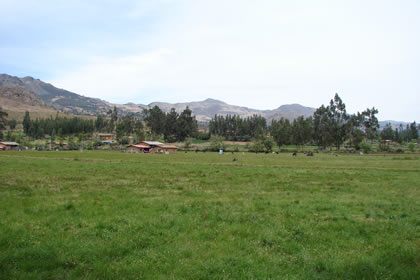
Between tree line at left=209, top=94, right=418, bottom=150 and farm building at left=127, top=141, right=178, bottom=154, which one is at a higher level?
tree line at left=209, top=94, right=418, bottom=150

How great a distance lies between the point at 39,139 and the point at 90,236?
698ft

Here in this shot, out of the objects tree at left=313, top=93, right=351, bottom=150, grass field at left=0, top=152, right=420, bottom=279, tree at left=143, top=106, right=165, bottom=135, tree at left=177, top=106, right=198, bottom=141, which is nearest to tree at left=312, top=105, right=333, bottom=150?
tree at left=313, top=93, right=351, bottom=150

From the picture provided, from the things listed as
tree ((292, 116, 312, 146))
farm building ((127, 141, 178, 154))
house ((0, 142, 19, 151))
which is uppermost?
tree ((292, 116, 312, 146))

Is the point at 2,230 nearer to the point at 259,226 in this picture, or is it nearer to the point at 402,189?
the point at 259,226

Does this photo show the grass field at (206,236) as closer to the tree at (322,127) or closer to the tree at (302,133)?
the tree at (322,127)

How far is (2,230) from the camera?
34.9 feet

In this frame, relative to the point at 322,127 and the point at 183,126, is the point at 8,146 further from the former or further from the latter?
the point at 322,127

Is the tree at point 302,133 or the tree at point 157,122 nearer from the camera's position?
the tree at point 302,133

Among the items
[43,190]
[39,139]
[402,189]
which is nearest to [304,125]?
[402,189]

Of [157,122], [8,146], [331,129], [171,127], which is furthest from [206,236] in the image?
[157,122]

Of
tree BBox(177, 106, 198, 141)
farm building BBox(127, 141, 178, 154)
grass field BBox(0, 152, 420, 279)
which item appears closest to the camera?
grass field BBox(0, 152, 420, 279)

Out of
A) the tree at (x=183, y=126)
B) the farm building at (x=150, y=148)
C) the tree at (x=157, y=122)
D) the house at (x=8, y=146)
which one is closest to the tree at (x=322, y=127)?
the farm building at (x=150, y=148)

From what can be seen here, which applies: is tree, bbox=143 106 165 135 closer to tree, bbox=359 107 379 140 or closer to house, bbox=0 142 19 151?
house, bbox=0 142 19 151

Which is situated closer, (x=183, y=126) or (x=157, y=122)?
(x=183, y=126)
